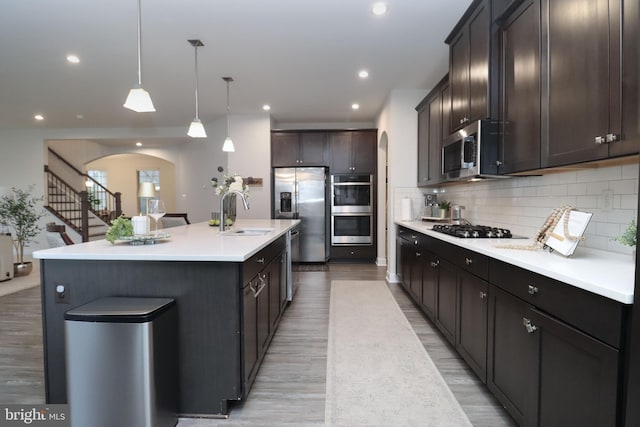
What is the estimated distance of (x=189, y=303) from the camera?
1765 millimetres

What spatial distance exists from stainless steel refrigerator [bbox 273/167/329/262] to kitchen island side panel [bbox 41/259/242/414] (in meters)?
4.47

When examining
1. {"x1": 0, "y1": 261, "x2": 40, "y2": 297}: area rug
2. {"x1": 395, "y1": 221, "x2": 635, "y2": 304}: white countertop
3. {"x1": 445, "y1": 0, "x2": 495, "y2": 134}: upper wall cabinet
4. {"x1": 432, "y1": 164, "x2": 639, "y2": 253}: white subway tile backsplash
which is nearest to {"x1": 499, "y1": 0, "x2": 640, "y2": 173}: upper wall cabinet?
{"x1": 445, "y1": 0, "x2": 495, "y2": 134}: upper wall cabinet

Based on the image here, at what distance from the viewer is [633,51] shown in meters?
1.29

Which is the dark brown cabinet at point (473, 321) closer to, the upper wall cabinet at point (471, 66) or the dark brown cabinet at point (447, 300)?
the dark brown cabinet at point (447, 300)

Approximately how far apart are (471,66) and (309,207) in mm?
3980

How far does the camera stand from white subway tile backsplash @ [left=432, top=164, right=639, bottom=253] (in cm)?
171

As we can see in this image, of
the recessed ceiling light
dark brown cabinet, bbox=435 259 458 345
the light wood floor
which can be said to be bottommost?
the light wood floor

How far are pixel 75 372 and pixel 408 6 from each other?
328cm

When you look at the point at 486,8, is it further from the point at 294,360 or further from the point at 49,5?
the point at 49,5

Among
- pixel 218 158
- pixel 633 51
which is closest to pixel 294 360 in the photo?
pixel 633 51

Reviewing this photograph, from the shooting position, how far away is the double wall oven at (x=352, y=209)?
20.4 ft

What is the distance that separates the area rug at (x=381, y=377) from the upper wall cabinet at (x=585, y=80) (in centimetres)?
148

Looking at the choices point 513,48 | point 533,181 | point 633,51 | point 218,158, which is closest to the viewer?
Result: point 633,51

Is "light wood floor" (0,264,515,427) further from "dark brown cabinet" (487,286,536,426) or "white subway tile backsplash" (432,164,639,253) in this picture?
"white subway tile backsplash" (432,164,639,253)
